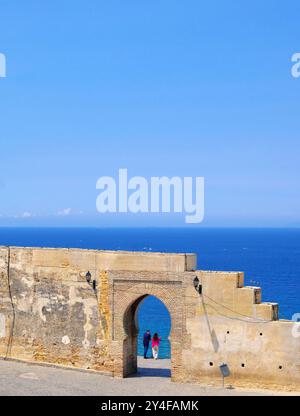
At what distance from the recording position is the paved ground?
18922 mm

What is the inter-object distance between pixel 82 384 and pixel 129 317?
2.72m

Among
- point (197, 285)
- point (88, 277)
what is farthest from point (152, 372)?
point (197, 285)

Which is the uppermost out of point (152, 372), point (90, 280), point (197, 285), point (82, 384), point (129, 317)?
Result: point (90, 280)

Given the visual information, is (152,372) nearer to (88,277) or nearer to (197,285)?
(88,277)

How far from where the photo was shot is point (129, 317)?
21297 mm

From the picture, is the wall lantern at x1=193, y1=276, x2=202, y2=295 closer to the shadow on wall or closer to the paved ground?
the paved ground

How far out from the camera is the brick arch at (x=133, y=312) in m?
20.1

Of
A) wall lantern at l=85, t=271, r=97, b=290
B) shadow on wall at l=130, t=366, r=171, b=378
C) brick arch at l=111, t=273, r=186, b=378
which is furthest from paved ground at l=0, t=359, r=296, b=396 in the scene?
wall lantern at l=85, t=271, r=97, b=290

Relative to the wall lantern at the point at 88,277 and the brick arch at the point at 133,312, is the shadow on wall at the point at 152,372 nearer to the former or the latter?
the brick arch at the point at 133,312
